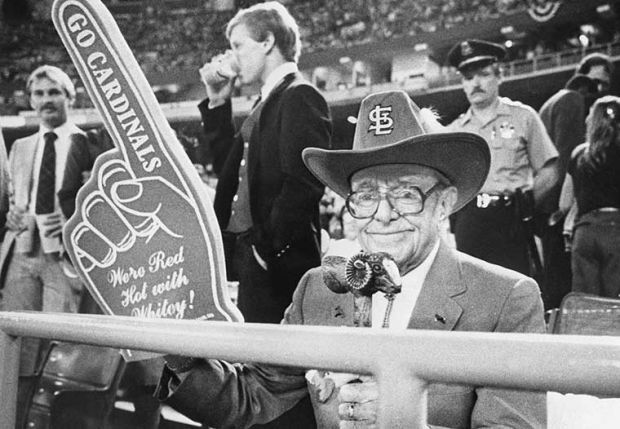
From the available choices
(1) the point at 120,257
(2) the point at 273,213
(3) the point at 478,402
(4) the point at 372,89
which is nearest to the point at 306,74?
(4) the point at 372,89

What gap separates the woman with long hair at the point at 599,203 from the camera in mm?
2512

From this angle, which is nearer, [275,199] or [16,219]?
[275,199]

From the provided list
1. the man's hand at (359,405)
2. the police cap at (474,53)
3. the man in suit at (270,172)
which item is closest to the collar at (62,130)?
the man in suit at (270,172)

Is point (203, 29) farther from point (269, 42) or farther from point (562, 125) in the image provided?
point (562, 125)

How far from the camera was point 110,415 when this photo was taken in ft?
9.53

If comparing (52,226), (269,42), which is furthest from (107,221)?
(52,226)

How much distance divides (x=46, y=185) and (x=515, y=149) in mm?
1999

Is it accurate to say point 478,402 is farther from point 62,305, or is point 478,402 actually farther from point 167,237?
point 62,305

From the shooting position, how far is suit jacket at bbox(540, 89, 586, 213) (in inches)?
101

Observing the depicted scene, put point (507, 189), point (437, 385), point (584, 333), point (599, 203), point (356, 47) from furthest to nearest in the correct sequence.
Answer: point (356, 47)
point (507, 189)
point (599, 203)
point (584, 333)
point (437, 385)

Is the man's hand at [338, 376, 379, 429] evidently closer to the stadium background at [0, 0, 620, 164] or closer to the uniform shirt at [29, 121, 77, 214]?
the stadium background at [0, 0, 620, 164]

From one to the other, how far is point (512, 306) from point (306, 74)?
1.72 m

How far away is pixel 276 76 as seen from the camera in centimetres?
284

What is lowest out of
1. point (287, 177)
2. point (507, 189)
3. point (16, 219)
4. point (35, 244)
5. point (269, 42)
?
point (35, 244)
